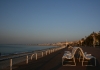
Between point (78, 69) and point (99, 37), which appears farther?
point (99, 37)

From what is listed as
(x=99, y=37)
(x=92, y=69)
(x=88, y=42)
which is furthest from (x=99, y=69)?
(x=88, y=42)

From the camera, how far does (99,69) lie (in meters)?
9.93

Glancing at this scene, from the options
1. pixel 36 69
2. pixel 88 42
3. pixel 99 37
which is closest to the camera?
pixel 36 69

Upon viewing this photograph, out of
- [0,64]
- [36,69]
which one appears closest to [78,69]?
[36,69]

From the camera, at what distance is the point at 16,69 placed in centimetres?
987

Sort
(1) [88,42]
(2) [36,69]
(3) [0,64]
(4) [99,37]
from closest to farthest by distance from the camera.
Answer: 1. (2) [36,69]
2. (3) [0,64]
3. (4) [99,37]
4. (1) [88,42]

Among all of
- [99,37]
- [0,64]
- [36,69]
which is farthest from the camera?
[99,37]

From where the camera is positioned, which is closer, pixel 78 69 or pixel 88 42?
pixel 78 69

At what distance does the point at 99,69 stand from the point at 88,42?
4156 inches

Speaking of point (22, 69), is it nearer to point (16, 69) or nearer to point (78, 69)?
point (16, 69)

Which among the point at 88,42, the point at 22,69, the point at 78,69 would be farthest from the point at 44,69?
the point at 88,42

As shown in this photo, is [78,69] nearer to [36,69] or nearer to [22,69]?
[36,69]

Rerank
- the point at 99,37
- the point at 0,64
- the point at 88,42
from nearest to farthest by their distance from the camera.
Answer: the point at 0,64
the point at 99,37
the point at 88,42

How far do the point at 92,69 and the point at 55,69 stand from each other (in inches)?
78.4
